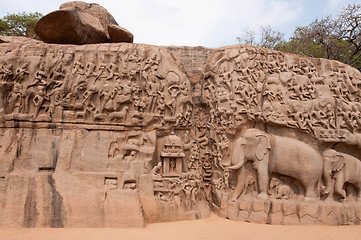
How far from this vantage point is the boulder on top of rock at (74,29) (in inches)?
264

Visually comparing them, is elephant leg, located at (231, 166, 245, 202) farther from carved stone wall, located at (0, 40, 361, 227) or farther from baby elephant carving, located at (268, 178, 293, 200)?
baby elephant carving, located at (268, 178, 293, 200)

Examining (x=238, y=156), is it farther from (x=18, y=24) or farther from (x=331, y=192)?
(x=18, y=24)

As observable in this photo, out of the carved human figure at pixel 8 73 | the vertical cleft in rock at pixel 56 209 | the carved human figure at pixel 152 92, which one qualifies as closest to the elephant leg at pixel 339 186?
the carved human figure at pixel 152 92

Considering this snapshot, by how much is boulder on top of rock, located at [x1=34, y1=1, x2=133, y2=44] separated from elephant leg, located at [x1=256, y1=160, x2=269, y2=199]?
18.7 feet

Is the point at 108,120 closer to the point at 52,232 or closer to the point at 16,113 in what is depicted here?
the point at 16,113

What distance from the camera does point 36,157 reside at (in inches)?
219

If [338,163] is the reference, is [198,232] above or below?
below

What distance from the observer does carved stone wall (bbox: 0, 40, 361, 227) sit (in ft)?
18.0

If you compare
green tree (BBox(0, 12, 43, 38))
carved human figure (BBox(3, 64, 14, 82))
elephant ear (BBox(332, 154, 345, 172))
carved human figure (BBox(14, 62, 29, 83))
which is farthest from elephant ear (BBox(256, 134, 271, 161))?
green tree (BBox(0, 12, 43, 38))

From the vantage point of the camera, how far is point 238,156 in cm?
584

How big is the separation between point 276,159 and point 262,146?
43 centimetres

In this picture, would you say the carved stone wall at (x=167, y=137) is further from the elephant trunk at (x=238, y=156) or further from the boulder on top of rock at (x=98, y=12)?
the boulder on top of rock at (x=98, y=12)

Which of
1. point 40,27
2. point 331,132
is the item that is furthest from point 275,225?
point 40,27

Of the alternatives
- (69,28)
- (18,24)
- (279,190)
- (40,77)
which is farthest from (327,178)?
(18,24)
